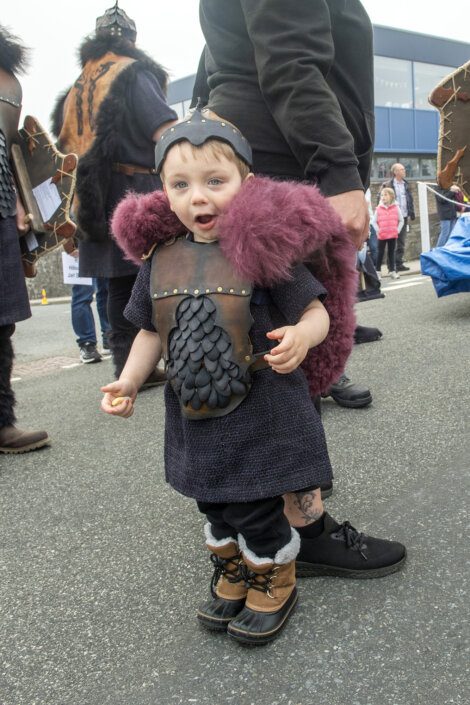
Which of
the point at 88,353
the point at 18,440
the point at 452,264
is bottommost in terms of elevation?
the point at 88,353

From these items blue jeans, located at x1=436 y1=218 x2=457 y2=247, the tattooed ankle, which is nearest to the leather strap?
the tattooed ankle

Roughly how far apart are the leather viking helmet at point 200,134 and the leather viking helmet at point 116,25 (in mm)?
2443

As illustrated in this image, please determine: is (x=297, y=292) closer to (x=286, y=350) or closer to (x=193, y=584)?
(x=286, y=350)

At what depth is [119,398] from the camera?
1527 mm

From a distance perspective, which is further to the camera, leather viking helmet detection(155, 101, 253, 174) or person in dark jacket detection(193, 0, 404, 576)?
person in dark jacket detection(193, 0, 404, 576)

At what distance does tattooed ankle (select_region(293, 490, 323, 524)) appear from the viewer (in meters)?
1.69

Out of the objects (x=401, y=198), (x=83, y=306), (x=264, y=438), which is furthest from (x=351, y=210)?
(x=401, y=198)

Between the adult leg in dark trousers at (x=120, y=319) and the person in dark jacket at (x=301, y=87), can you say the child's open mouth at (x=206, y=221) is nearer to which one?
the person in dark jacket at (x=301, y=87)

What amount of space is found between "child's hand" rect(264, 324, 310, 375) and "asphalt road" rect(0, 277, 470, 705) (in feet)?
2.10

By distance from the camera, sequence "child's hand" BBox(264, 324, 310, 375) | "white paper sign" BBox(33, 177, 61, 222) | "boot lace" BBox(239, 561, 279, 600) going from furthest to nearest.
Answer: "white paper sign" BBox(33, 177, 61, 222) < "boot lace" BBox(239, 561, 279, 600) < "child's hand" BBox(264, 324, 310, 375)

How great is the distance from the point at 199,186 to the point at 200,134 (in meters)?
0.11

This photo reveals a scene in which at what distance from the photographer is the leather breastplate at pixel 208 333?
144 centimetres

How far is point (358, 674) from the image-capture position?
4.39 ft

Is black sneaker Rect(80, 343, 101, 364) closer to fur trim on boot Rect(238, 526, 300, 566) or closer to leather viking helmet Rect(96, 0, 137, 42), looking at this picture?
leather viking helmet Rect(96, 0, 137, 42)
